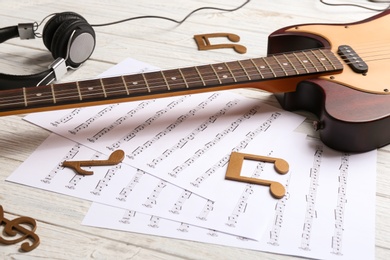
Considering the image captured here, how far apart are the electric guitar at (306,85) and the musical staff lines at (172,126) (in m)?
0.07

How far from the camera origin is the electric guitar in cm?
82

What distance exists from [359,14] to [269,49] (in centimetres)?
38

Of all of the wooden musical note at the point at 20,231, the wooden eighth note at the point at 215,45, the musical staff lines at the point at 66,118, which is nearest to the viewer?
the wooden musical note at the point at 20,231

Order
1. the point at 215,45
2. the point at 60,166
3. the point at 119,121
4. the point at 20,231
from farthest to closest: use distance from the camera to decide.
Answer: the point at 215,45 → the point at 119,121 → the point at 60,166 → the point at 20,231

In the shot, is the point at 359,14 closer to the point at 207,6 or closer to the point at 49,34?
the point at 207,6

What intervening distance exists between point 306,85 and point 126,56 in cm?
41

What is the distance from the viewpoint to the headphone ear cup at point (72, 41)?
1.00 meters

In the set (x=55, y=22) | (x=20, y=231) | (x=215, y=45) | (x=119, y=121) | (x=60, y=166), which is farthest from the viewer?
(x=215, y=45)

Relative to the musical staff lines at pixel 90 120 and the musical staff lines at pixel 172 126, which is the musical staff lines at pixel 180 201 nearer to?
the musical staff lines at pixel 172 126

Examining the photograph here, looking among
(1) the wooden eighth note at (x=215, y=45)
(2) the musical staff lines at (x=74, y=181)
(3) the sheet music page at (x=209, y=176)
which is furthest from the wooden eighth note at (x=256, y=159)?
(1) the wooden eighth note at (x=215, y=45)

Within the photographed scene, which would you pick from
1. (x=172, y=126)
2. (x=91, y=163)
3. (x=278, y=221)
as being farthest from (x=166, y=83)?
(x=278, y=221)

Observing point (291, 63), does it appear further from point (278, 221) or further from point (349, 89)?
point (278, 221)

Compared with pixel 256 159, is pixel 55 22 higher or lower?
higher

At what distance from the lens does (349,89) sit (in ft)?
2.87
